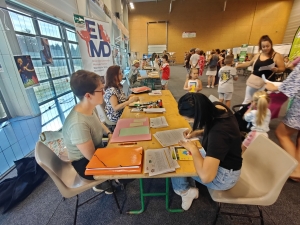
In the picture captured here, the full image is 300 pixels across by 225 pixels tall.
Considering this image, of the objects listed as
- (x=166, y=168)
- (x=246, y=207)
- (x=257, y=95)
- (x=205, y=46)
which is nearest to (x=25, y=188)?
(x=166, y=168)

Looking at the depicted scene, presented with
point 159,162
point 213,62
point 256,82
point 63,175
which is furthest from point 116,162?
point 213,62

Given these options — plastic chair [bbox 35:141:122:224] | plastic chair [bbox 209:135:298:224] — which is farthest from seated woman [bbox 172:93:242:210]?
plastic chair [bbox 35:141:122:224]

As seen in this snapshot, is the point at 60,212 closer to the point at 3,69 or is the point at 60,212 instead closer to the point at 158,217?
the point at 158,217

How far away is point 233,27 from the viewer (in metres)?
12.0

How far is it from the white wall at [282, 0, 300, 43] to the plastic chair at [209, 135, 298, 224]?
49.4ft

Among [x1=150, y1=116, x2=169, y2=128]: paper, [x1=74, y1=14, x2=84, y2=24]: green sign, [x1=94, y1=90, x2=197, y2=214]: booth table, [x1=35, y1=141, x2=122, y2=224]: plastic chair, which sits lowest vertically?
[x1=35, y1=141, x2=122, y2=224]: plastic chair

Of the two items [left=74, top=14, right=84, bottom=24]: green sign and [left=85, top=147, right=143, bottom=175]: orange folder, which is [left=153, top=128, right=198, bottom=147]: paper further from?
Answer: [left=74, top=14, right=84, bottom=24]: green sign

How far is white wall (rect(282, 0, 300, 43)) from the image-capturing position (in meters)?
10.8

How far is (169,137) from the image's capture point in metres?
1.21

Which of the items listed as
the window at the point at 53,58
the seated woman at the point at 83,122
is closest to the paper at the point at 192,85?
the seated woman at the point at 83,122

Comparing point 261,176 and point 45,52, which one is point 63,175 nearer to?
point 261,176

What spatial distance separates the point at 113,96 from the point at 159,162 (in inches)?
49.4

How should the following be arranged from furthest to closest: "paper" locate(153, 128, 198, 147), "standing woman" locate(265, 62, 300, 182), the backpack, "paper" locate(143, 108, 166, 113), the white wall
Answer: the white wall → the backpack → "paper" locate(143, 108, 166, 113) → "standing woman" locate(265, 62, 300, 182) → "paper" locate(153, 128, 198, 147)

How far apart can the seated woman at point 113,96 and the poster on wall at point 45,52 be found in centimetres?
95
